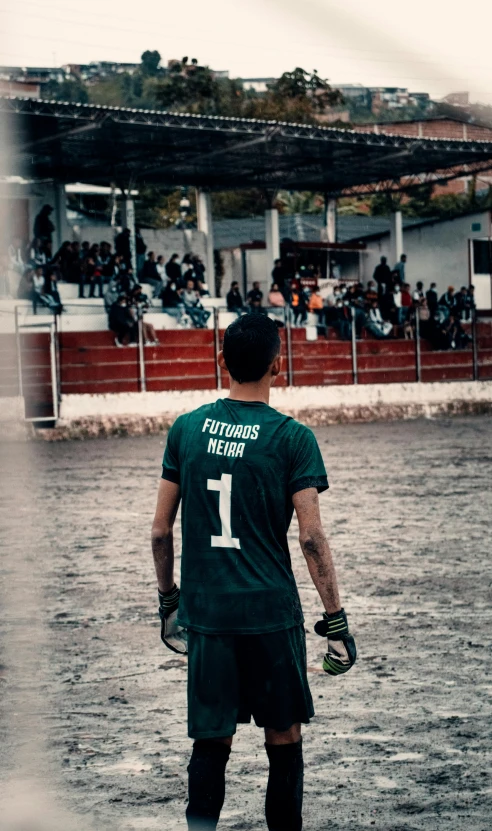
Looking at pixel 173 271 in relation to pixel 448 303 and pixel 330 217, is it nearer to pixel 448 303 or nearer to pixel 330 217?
pixel 448 303

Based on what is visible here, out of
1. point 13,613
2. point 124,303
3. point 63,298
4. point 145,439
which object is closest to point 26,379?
point 145,439

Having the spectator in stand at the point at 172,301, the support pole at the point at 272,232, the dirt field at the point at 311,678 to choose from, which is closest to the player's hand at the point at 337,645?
the dirt field at the point at 311,678

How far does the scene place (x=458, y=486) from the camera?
40.3 feet

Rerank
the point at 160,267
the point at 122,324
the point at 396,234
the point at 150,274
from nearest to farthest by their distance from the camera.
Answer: the point at 122,324
the point at 150,274
the point at 160,267
the point at 396,234

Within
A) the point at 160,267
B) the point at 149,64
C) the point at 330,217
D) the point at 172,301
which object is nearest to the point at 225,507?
the point at 149,64

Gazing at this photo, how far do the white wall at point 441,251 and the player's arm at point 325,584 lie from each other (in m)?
37.4

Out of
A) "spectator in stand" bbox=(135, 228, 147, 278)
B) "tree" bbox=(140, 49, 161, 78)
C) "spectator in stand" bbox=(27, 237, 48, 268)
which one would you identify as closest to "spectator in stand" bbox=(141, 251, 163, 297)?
"spectator in stand" bbox=(135, 228, 147, 278)

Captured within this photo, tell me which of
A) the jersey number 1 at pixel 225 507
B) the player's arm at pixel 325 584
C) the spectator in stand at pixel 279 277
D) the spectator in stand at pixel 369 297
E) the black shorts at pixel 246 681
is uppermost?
the spectator in stand at pixel 279 277

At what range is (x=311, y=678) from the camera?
520cm

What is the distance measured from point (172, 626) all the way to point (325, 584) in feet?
1.39

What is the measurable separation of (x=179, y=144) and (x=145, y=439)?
928cm

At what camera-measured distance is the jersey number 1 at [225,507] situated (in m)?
2.71

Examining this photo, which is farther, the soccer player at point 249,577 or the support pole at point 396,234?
the support pole at point 396,234

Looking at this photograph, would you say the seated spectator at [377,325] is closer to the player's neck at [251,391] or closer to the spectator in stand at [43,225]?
the spectator in stand at [43,225]
